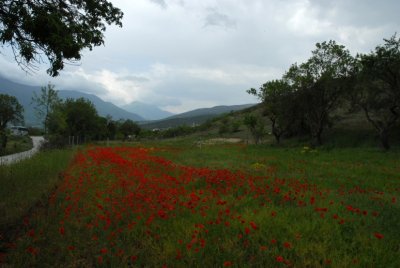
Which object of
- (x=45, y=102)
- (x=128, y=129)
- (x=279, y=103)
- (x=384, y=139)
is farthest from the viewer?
(x=128, y=129)

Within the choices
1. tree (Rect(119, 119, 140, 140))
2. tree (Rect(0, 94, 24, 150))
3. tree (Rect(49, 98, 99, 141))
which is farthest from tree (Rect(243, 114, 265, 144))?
tree (Rect(119, 119, 140, 140))

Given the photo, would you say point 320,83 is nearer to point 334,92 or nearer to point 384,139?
point 334,92

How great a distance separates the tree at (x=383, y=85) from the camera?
23938 millimetres

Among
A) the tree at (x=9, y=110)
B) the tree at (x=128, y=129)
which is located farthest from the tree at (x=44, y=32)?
the tree at (x=128, y=129)

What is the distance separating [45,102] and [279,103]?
30235 mm

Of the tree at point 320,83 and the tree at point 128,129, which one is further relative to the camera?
the tree at point 128,129

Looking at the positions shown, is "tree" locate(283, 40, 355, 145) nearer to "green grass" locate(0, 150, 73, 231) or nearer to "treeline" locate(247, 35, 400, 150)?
"treeline" locate(247, 35, 400, 150)

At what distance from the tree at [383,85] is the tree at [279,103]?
30.5 ft

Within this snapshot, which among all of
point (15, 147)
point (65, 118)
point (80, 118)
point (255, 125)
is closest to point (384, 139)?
point (255, 125)

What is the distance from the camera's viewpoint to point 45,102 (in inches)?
1596

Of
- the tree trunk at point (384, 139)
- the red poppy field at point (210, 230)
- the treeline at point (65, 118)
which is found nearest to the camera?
the red poppy field at point (210, 230)

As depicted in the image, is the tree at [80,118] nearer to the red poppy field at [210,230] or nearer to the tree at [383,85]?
the tree at [383,85]

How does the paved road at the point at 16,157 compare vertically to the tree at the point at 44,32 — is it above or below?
below

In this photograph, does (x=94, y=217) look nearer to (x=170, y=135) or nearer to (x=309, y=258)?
(x=309, y=258)
